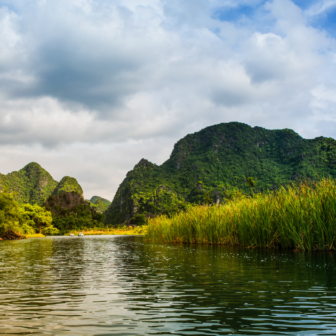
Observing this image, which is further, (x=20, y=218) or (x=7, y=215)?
(x=20, y=218)

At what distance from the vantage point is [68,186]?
109m

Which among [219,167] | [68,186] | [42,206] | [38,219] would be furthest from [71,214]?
[219,167]

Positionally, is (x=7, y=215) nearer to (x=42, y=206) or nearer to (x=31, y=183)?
(x=42, y=206)

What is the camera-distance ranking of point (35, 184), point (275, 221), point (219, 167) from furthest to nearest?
point (219, 167) < point (35, 184) < point (275, 221)

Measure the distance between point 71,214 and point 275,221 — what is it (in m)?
65.0

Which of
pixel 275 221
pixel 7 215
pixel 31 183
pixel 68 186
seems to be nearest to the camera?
pixel 275 221

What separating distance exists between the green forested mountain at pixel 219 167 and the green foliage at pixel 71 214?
1493cm

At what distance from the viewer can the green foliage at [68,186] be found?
108 metres

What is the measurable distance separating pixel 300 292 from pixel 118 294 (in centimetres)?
232

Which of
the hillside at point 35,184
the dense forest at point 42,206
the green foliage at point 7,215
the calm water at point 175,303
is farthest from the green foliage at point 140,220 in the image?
the calm water at point 175,303

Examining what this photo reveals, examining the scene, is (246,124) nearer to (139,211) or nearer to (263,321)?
(139,211)

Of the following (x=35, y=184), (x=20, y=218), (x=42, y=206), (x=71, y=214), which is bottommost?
(x=71, y=214)

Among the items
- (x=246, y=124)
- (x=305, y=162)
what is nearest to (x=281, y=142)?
(x=246, y=124)

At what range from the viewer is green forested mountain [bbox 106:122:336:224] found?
99.8 meters
